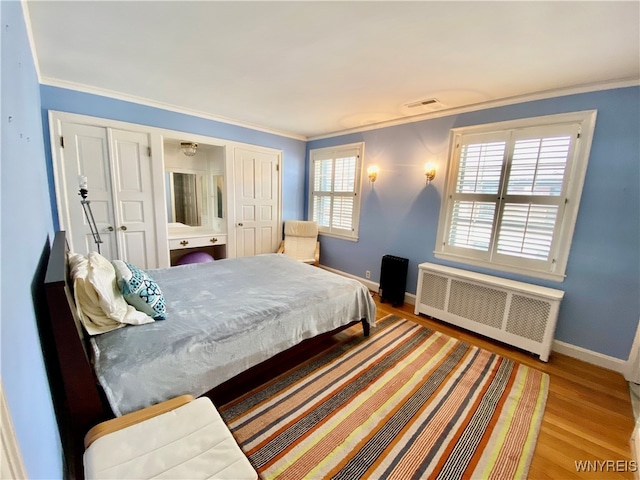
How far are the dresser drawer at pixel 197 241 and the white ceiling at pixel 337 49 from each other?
181 centimetres

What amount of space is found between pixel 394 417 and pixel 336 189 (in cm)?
341

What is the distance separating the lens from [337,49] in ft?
6.20

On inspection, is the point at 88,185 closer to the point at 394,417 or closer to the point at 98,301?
the point at 98,301

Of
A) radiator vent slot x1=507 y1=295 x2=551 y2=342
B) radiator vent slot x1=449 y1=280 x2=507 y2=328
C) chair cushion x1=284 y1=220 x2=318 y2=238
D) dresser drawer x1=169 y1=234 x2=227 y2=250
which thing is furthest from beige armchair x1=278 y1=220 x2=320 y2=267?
radiator vent slot x1=507 y1=295 x2=551 y2=342

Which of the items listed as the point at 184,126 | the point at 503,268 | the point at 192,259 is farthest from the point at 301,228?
the point at 503,268

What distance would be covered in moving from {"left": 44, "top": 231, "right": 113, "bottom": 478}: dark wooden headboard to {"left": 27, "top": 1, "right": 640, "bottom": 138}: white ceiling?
165 centimetres

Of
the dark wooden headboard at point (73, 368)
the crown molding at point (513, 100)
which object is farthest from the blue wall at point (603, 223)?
the dark wooden headboard at point (73, 368)

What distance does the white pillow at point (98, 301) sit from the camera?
143 centimetres

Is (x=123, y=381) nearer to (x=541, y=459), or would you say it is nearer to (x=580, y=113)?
(x=541, y=459)

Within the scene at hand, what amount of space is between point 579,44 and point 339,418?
2.97 meters

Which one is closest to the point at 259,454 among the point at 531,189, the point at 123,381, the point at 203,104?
the point at 123,381

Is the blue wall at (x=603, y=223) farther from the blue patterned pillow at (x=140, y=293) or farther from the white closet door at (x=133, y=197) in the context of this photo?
the white closet door at (x=133, y=197)

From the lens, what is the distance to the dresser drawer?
11.9 feet

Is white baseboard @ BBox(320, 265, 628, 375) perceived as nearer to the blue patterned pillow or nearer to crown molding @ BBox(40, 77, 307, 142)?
the blue patterned pillow
